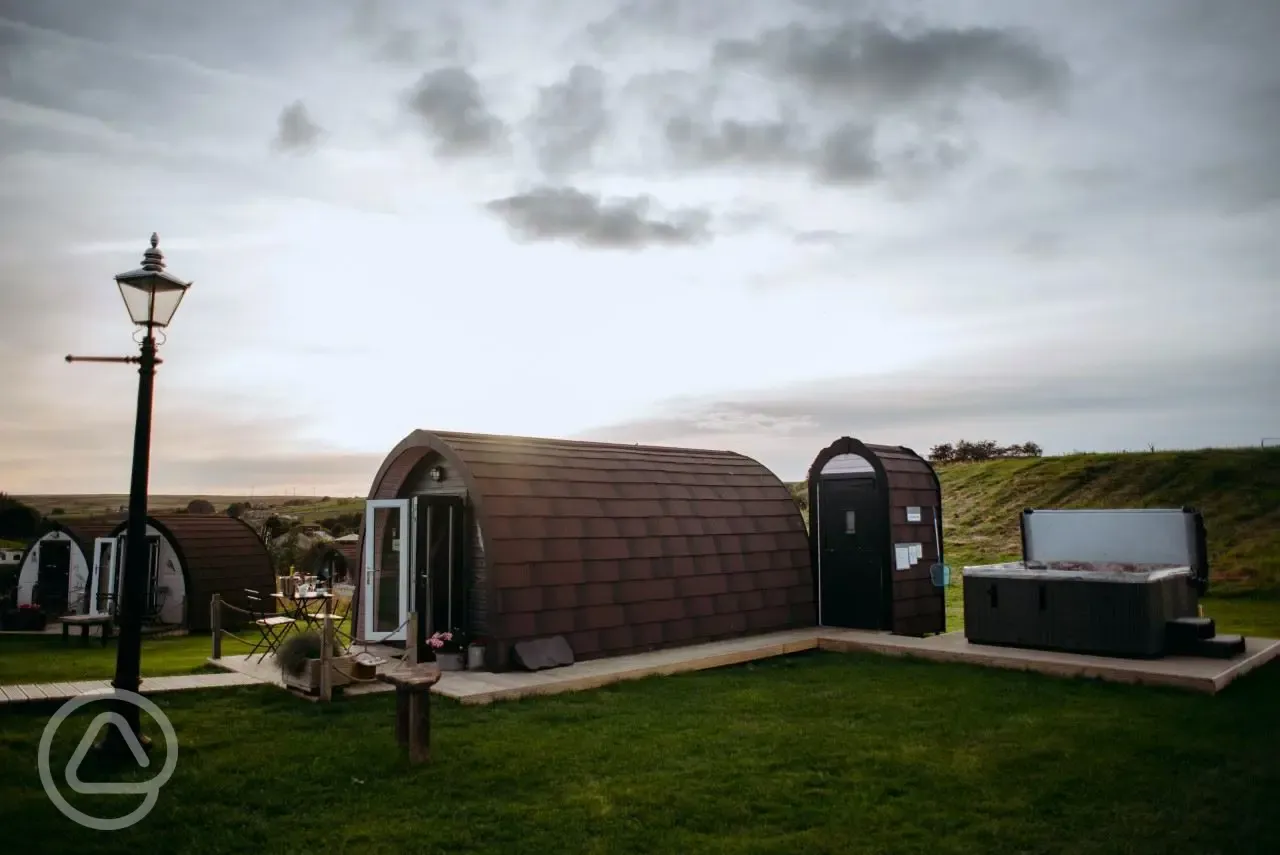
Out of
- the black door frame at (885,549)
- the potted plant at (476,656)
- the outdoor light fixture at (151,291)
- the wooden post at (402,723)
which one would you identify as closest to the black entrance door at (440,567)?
the potted plant at (476,656)

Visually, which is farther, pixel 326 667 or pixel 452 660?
pixel 452 660

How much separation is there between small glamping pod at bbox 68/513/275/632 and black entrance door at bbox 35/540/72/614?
9.45 feet

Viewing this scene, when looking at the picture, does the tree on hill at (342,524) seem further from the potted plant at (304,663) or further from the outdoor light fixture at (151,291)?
the outdoor light fixture at (151,291)

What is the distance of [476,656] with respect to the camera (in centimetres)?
954

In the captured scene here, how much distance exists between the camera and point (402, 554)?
34.5 ft

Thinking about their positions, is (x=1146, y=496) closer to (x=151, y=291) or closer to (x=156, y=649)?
(x=156, y=649)

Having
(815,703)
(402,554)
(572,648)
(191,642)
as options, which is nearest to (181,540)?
(191,642)

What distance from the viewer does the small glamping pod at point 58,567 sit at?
19.9 meters

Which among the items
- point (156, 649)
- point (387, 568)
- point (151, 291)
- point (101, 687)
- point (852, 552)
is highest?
point (151, 291)

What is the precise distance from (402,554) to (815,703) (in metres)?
5.20

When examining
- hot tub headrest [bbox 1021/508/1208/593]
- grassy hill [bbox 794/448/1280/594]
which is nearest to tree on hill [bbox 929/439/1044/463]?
grassy hill [bbox 794/448/1280/594]

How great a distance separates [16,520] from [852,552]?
3506 centimetres

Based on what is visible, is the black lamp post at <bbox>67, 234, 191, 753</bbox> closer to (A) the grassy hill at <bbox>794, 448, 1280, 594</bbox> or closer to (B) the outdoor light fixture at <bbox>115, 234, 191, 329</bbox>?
(B) the outdoor light fixture at <bbox>115, 234, 191, 329</bbox>

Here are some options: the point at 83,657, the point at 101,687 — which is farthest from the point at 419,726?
the point at 83,657
